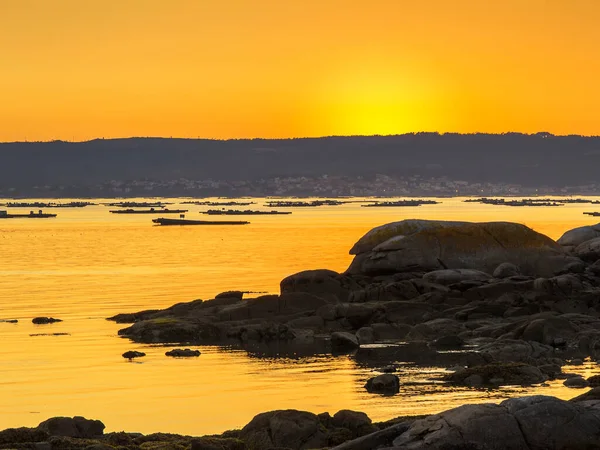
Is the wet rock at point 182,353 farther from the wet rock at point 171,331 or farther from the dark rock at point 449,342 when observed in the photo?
the dark rock at point 449,342

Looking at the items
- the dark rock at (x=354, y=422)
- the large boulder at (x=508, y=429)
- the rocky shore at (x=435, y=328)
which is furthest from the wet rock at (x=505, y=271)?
the large boulder at (x=508, y=429)

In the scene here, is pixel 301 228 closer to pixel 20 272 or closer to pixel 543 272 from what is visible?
pixel 20 272

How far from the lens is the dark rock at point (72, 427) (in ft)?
64.0

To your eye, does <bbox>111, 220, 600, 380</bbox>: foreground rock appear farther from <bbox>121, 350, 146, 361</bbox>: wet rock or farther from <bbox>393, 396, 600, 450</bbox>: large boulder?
<bbox>393, 396, 600, 450</bbox>: large boulder

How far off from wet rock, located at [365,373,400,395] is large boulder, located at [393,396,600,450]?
9098mm

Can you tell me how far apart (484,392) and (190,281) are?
34843 millimetres

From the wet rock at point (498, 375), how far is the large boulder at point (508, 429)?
388 inches

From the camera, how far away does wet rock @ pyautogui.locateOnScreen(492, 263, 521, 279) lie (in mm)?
42406

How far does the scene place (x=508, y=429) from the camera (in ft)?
49.9

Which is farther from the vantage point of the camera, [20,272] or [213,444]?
[20,272]

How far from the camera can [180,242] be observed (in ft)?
338

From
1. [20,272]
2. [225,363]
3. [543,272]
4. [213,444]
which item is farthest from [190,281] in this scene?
[213,444]

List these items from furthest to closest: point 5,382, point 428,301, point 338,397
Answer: point 428,301, point 5,382, point 338,397

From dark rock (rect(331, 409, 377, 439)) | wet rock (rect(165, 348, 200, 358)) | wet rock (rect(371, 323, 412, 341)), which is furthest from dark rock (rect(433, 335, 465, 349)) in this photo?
dark rock (rect(331, 409, 377, 439))
